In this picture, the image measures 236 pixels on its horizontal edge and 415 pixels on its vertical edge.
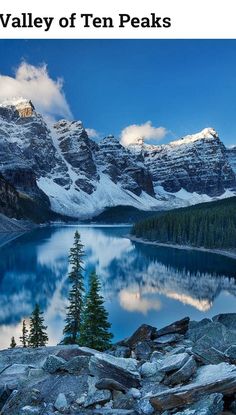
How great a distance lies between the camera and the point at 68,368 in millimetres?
14039

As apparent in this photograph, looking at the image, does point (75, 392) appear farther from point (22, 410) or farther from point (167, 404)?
point (167, 404)

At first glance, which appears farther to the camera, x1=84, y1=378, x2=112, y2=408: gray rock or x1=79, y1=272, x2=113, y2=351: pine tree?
x1=79, y1=272, x2=113, y2=351: pine tree

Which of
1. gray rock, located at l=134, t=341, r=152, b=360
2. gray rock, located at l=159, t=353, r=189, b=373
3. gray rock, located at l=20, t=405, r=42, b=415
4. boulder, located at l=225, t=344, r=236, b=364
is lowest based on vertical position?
gray rock, located at l=134, t=341, r=152, b=360

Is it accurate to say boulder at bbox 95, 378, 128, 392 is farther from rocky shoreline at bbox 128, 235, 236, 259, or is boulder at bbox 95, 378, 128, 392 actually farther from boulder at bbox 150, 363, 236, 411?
rocky shoreline at bbox 128, 235, 236, 259

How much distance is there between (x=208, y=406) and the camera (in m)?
10.7

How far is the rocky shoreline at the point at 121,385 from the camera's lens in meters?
11.4

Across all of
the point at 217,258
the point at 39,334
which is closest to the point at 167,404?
the point at 39,334

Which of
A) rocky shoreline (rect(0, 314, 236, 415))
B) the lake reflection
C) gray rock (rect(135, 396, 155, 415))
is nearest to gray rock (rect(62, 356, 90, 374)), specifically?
rocky shoreline (rect(0, 314, 236, 415))

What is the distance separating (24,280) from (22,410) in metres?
62.2

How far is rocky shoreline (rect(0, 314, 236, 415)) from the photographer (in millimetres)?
11406

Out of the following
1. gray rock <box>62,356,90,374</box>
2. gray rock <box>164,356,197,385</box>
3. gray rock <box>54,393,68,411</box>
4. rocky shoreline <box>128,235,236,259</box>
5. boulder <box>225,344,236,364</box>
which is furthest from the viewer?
rocky shoreline <box>128,235,236,259</box>

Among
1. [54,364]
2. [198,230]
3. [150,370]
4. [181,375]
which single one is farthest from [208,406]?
[198,230]

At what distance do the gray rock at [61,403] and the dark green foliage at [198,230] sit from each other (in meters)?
106

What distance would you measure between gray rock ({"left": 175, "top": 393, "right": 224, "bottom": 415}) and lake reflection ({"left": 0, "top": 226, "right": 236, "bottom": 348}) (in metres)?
28.6
